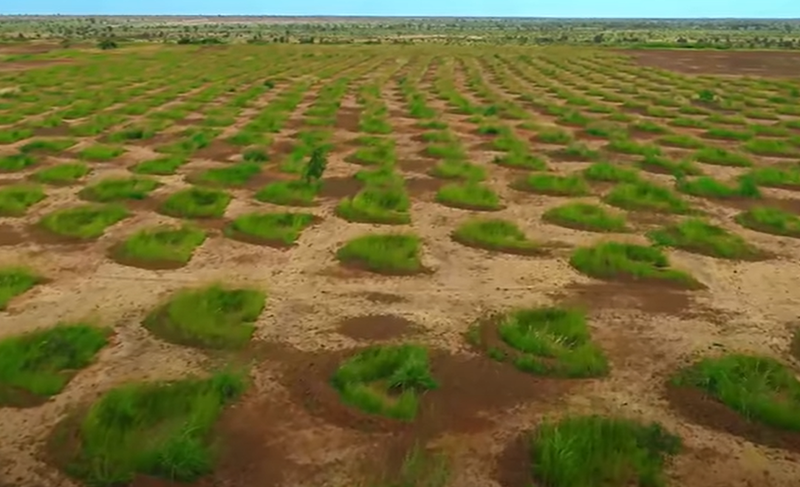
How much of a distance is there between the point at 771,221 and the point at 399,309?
259 inches

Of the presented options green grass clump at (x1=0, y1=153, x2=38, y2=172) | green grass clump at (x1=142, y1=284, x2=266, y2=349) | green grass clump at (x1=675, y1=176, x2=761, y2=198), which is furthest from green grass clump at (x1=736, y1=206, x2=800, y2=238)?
green grass clump at (x1=0, y1=153, x2=38, y2=172)

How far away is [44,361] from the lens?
6.77m

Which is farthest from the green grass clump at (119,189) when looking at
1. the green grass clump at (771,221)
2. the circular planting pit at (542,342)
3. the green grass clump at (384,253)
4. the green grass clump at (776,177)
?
the green grass clump at (776,177)

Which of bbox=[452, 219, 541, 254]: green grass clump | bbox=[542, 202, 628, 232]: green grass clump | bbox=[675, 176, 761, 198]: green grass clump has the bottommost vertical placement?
bbox=[675, 176, 761, 198]: green grass clump

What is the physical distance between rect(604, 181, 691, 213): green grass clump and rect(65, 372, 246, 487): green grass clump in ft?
26.7

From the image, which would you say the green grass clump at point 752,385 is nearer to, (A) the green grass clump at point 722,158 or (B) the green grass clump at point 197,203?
(B) the green grass clump at point 197,203

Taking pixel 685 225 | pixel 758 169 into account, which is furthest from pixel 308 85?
pixel 685 225

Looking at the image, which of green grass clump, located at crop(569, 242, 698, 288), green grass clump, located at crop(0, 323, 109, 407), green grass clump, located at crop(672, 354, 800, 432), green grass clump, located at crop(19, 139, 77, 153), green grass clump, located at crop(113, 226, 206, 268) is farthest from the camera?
green grass clump, located at crop(19, 139, 77, 153)

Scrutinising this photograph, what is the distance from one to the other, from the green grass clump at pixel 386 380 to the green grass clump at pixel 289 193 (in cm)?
590

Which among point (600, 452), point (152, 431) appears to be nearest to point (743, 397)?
point (600, 452)

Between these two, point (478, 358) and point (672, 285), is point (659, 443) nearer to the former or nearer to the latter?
point (478, 358)

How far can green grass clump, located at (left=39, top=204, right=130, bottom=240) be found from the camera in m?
10.7

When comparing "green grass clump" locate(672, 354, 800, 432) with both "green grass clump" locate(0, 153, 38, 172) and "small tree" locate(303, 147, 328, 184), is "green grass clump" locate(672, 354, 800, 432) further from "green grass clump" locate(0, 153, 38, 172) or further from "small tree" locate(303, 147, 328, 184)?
"green grass clump" locate(0, 153, 38, 172)

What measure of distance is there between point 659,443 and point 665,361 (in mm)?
1556
